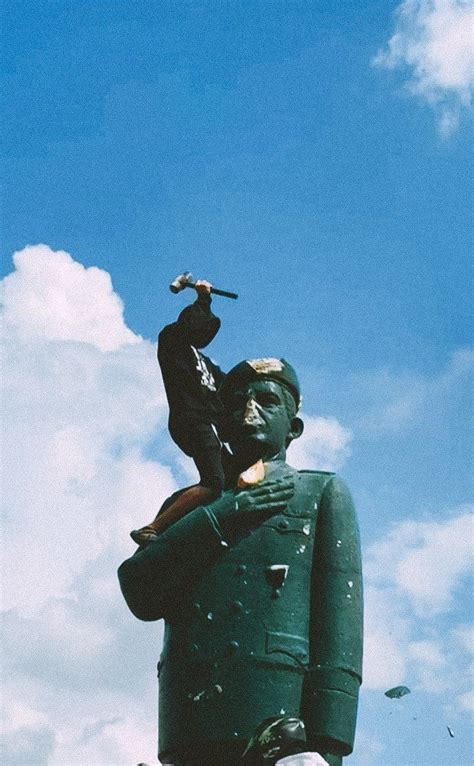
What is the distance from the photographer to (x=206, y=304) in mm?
7074

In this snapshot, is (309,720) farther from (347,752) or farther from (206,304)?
(206,304)

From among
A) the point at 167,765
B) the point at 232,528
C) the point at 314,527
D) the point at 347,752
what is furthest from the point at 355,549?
the point at 167,765

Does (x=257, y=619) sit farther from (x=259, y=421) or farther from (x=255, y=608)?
(x=259, y=421)

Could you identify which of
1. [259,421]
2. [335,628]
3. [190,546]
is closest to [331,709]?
[335,628]

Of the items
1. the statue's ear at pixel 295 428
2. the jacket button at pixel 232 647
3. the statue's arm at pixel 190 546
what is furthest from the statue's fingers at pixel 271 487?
the jacket button at pixel 232 647

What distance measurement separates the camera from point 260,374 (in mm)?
6910

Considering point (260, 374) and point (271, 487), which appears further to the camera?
point (260, 374)

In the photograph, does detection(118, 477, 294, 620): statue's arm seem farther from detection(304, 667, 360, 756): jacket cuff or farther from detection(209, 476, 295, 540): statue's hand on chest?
detection(304, 667, 360, 756): jacket cuff

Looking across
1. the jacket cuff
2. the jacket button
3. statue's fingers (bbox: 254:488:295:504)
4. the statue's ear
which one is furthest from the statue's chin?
the jacket cuff

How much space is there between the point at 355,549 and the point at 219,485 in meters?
0.88

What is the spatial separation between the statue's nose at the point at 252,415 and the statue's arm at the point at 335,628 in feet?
1.84

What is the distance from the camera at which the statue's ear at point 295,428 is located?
702cm

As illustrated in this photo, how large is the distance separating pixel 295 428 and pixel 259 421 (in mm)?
371

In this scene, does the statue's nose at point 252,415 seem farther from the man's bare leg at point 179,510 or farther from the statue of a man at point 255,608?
the man's bare leg at point 179,510
